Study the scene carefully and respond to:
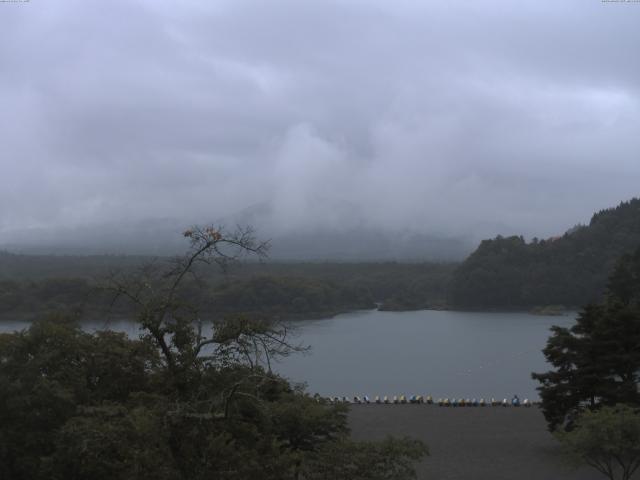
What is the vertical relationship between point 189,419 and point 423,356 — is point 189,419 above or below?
above

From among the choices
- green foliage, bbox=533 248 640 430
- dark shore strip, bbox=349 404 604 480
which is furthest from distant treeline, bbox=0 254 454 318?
green foliage, bbox=533 248 640 430

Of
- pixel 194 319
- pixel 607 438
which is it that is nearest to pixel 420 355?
pixel 607 438

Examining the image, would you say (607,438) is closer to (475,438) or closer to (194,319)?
(475,438)

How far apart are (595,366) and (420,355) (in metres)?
19.0

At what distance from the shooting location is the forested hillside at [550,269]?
49219 millimetres

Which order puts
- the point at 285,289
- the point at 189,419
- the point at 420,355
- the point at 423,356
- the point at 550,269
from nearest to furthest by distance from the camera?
the point at 189,419 → the point at 423,356 → the point at 420,355 → the point at 285,289 → the point at 550,269

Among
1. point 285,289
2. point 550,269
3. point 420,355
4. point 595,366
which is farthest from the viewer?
point 550,269

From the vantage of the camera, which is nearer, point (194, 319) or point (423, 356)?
point (194, 319)

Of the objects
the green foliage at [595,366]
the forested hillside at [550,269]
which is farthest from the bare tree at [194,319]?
the forested hillside at [550,269]

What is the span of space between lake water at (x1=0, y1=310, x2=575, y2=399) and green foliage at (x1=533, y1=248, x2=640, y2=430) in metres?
7.37

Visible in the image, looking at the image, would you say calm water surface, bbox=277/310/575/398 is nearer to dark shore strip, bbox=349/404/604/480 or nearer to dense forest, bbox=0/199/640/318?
dense forest, bbox=0/199/640/318

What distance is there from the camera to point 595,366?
1138cm

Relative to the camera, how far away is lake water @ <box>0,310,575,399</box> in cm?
2320

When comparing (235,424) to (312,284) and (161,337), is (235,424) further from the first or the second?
(312,284)
